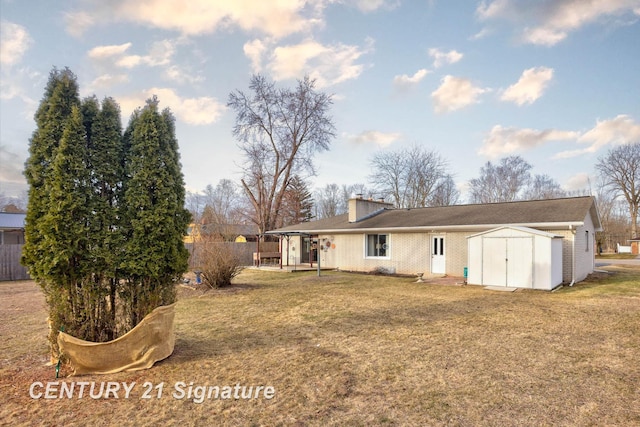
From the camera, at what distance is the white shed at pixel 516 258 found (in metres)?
11.3

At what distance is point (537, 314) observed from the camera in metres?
7.69

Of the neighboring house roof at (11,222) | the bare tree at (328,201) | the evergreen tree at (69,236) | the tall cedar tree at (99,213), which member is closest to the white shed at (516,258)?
the tall cedar tree at (99,213)

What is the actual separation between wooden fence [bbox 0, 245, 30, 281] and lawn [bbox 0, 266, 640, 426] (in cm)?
877

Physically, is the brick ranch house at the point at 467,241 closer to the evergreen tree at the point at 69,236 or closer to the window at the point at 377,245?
the window at the point at 377,245

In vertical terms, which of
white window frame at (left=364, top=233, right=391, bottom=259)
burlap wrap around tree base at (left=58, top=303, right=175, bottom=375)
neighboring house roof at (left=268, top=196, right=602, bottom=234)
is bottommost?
burlap wrap around tree base at (left=58, top=303, right=175, bottom=375)

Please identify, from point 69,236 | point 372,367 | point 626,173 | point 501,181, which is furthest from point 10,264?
point 626,173

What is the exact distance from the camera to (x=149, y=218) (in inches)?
186

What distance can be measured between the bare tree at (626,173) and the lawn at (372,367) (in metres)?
35.8

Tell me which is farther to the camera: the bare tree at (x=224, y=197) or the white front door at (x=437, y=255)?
the bare tree at (x=224, y=197)

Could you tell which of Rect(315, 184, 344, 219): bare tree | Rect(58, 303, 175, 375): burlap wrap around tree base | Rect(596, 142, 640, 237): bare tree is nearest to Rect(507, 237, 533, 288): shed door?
Rect(58, 303, 175, 375): burlap wrap around tree base

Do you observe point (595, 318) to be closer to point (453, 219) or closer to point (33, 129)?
point (453, 219)

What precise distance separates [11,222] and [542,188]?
154 ft

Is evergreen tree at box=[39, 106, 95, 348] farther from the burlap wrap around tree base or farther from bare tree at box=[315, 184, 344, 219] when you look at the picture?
bare tree at box=[315, 184, 344, 219]

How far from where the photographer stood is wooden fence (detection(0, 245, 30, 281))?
15.1m
